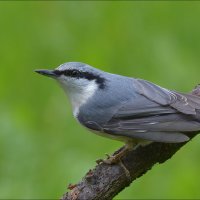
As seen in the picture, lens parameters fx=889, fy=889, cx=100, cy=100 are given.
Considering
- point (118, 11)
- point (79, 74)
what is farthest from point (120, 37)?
point (79, 74)

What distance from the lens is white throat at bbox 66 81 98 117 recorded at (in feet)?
19.8

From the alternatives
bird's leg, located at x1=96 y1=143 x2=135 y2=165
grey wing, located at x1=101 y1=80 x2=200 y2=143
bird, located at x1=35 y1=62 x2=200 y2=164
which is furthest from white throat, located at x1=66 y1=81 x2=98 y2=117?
bird's leg, located at x1=96 y1=143 x2=135 y2=165

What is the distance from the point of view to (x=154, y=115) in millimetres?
5863

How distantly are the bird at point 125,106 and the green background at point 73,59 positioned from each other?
49.5 inches

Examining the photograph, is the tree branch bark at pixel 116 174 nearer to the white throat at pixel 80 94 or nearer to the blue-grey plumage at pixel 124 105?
the blue-grey plumage at pixel 124 105

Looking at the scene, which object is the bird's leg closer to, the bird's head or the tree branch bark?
the tree branch bark

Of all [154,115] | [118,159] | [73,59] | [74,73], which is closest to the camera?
[118,159]

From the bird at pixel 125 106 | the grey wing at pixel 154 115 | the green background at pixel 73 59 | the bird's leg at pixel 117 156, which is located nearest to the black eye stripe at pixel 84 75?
the bird at pixel 125 106

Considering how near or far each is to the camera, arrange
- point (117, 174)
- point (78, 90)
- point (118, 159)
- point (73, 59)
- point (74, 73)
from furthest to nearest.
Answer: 1. point (73, 59)
2. point (78, 90)
3. point (74, 73)
4. point (118, 159)
5. point (117, 174)

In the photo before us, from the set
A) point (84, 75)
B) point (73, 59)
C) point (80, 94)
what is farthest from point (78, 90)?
point (73, 59)

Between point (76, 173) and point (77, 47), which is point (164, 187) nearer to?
point (76, 173)

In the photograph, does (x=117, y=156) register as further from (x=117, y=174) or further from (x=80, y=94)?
(x=80, y=94)

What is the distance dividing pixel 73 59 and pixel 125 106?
10.2 ft

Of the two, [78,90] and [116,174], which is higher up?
[78,90]
